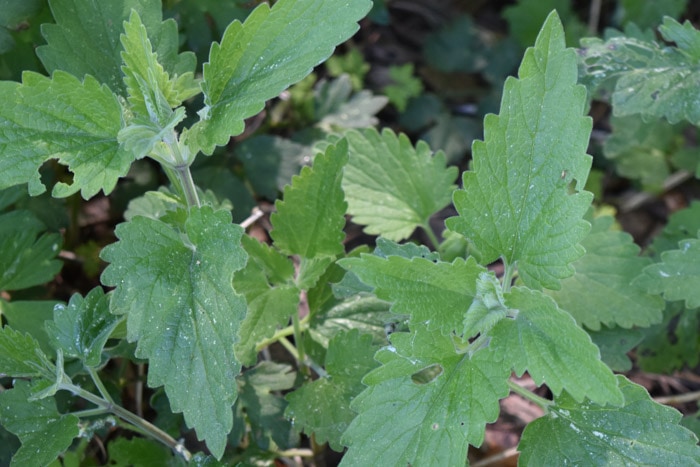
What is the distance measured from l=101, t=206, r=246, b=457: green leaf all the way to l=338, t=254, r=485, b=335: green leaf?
351 mm

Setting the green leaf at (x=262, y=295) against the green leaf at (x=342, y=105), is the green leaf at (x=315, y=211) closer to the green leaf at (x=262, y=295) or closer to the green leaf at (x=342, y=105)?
the green leaf at (x=262, y=295)

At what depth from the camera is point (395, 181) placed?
260cm

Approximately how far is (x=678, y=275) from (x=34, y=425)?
199 cm

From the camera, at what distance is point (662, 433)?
188 cm

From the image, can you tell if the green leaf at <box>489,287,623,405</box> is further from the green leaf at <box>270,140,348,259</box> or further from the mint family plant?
the green leaf at <box>270,140,348,259</box>

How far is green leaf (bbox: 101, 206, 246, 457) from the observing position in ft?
5.88

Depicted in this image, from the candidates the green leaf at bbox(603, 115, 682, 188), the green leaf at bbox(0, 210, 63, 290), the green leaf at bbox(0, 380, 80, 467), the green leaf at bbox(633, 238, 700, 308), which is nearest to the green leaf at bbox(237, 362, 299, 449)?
the green leaf at bbox(0, 380, 80, 467)

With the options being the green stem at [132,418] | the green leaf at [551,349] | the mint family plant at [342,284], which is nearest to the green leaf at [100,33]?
the mint family plant at [342,284]

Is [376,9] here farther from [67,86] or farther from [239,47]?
[67,86]

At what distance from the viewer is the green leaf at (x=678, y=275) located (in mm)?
2172

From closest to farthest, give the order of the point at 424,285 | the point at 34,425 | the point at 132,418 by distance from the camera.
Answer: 1. the point at 424,285
2. the point at 34,425
3. the point at 132,418

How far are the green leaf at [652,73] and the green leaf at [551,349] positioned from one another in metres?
0.97

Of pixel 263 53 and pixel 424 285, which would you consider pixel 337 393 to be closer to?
pixel 424 285

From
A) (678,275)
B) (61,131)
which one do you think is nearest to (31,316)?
(61,131)
